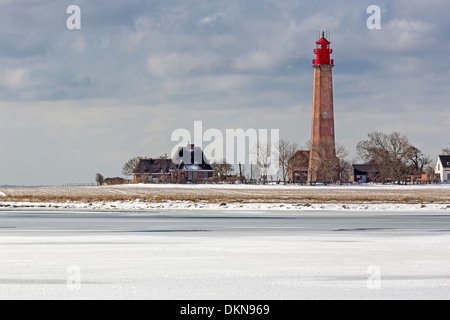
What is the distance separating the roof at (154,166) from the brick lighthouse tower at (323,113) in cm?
4589

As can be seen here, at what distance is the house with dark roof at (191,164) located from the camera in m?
138

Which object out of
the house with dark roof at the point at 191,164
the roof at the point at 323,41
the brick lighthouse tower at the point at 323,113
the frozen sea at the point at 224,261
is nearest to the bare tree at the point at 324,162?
the brick lighthouse tower at the point at 323,113

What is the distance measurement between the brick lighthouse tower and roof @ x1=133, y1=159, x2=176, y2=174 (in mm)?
45885

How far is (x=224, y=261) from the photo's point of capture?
13.3 m

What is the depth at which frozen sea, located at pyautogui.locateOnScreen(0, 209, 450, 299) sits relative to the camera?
1023 cm

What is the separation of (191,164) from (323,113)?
45.7m

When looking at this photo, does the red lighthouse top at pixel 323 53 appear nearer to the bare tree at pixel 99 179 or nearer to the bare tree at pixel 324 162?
the bare tree at pixel 324 162

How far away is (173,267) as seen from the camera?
1250 cm

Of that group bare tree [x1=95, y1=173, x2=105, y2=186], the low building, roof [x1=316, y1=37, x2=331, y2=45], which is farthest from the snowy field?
bare tree [x1=95, y1=173, x2=105, y2=186]

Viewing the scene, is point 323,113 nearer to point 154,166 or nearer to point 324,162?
point 324,162

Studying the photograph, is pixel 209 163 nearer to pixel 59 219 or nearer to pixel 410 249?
pixel 59 219

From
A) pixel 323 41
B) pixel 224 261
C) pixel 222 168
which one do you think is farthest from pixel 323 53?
pixel 224 261

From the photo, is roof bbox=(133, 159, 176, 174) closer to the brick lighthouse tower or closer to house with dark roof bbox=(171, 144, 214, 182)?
house with dark roof bbox=(171, 144, 214, 182)
